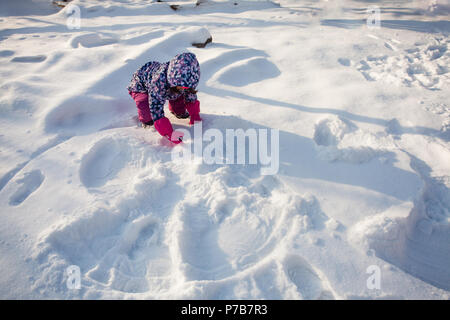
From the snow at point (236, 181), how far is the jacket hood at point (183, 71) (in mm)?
459

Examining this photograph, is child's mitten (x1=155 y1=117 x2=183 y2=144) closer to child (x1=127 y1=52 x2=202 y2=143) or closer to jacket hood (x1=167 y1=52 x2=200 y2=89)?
child (x1=127 y1=52 x2=202 y2=143)

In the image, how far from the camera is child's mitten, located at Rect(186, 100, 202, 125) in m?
2.02

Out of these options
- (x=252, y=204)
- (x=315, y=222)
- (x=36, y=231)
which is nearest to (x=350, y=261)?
(x=315, y=222)

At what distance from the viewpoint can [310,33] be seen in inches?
141

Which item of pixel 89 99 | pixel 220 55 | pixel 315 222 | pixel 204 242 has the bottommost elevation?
pixel 204 242

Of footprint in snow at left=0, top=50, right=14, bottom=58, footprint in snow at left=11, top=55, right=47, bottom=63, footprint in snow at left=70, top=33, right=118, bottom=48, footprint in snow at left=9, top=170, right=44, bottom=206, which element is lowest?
footprint in snow at left=9, top=170, right=44, bottom=206

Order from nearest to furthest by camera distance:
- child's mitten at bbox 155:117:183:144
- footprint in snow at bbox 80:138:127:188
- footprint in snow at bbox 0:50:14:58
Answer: footprint in snow at bbox 80:138:127:188
child's mitten at bbox 155:117:183:144
footprint in snow at bbox 0:50:14:58

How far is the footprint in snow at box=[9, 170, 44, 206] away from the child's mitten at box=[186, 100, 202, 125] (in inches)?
45.8

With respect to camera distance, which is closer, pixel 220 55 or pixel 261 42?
pixel 220 55

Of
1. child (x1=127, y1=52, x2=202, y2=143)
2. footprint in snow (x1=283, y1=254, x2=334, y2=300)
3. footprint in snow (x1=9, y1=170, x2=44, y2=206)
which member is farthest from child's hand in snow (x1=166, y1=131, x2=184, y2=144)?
footprint in snow (x1=283, y1=254, x2=334, y2=300)

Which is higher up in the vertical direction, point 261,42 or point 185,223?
point 261,42

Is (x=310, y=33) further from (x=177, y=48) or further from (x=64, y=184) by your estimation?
(x=64, y=184)

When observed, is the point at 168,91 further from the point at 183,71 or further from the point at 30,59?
the point at 30,59

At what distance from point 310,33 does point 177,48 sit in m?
1.93
